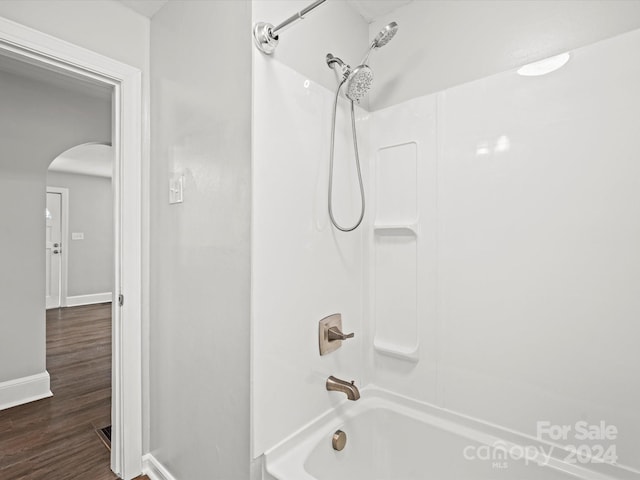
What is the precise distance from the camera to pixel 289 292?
132 centimetres

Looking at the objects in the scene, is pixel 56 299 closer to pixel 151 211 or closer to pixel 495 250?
pixel 151 211

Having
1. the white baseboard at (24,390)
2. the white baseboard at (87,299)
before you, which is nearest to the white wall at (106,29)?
the white baseboard at (24,390)

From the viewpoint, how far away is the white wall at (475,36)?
119cm

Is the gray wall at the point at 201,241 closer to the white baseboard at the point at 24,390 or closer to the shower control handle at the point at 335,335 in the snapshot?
the shower control handle at the point at 335,335

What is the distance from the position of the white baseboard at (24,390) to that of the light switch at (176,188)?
2.27 m

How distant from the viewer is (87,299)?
620 centimetres

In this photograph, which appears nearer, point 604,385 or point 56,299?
point 604,385

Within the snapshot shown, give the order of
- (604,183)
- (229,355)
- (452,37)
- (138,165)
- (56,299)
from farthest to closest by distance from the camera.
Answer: (56,299) < (138,165) < (452,37) < (229,355) < (604,183)

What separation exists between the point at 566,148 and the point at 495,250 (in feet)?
1.48

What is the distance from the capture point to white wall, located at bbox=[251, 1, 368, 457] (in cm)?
121

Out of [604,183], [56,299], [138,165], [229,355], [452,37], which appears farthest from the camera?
[56,299]

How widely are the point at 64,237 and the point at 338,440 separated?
21.0 feet

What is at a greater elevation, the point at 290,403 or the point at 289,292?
the point at 289,292

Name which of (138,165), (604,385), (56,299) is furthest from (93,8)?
(56,299)
